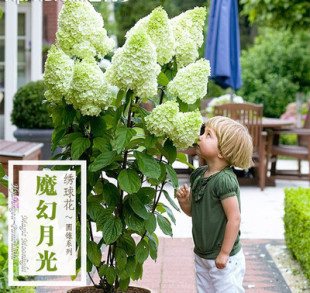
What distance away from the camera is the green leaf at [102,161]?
105 inches

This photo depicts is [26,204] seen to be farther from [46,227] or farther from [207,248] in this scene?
[207,248]

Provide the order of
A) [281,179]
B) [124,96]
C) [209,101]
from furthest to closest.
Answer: [209,101] → [281,179] → [124,96]

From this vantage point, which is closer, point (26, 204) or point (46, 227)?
point (46, 227)

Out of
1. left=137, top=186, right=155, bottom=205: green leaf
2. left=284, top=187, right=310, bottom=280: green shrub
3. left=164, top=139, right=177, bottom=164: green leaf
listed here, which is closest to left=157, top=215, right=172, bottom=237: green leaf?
left=137, top=186, right=155, bottom=205: green leaf

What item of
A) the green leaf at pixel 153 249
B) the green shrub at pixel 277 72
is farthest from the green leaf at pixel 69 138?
the green shrub at pixel 277 72

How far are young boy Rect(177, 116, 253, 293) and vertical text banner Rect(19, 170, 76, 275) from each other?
1.90 feet

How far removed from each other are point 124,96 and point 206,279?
0.92 metres

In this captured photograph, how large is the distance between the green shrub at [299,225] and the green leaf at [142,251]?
169 cm

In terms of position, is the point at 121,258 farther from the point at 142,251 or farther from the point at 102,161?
the point at 102,161

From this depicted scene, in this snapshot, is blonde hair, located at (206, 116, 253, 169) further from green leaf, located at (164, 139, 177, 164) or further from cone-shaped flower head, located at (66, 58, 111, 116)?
cone-shaped flower head, located at (66, 58, 111, 116)

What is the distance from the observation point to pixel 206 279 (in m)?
3.07

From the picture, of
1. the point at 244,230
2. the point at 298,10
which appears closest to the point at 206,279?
the point at 244,230

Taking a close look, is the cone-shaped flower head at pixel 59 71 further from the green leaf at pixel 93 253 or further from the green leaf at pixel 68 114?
the green leaf at pixel 93 253

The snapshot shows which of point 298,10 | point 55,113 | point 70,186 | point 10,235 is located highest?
point 298,10
